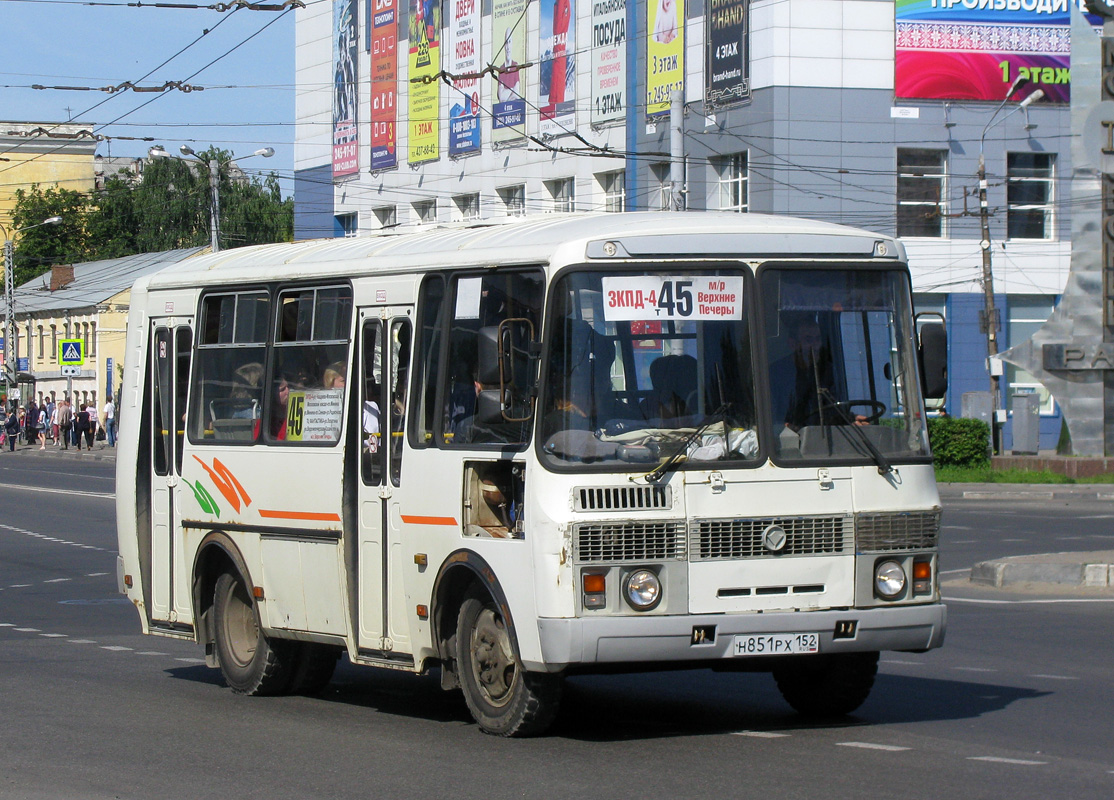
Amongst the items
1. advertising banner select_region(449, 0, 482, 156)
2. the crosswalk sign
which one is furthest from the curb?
the crosswalk sign

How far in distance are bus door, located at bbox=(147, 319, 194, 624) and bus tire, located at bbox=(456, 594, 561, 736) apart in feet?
10.3

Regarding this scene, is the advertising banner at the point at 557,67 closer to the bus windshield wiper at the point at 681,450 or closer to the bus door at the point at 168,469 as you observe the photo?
the bus door at the point at 168,469

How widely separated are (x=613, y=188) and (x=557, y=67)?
3.94 m

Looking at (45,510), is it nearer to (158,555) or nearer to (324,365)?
(158,555)

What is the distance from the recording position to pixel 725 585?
8273mm

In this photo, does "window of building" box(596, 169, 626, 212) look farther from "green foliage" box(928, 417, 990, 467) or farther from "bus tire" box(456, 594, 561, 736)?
"bus tire" box(456, 594, 561, 736)

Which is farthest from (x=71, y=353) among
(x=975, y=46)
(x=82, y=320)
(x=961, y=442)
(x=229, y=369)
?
(x=229, y=369)

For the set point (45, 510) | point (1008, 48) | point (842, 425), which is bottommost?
point (45, 510)

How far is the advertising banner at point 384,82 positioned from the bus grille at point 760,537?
170 feet

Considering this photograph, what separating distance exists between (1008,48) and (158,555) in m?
39.3

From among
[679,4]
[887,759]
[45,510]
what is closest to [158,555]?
[887,759]

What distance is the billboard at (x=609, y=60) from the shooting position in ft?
163

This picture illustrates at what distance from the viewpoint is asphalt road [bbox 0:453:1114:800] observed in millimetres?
7512

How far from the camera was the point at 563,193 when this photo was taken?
179ft
